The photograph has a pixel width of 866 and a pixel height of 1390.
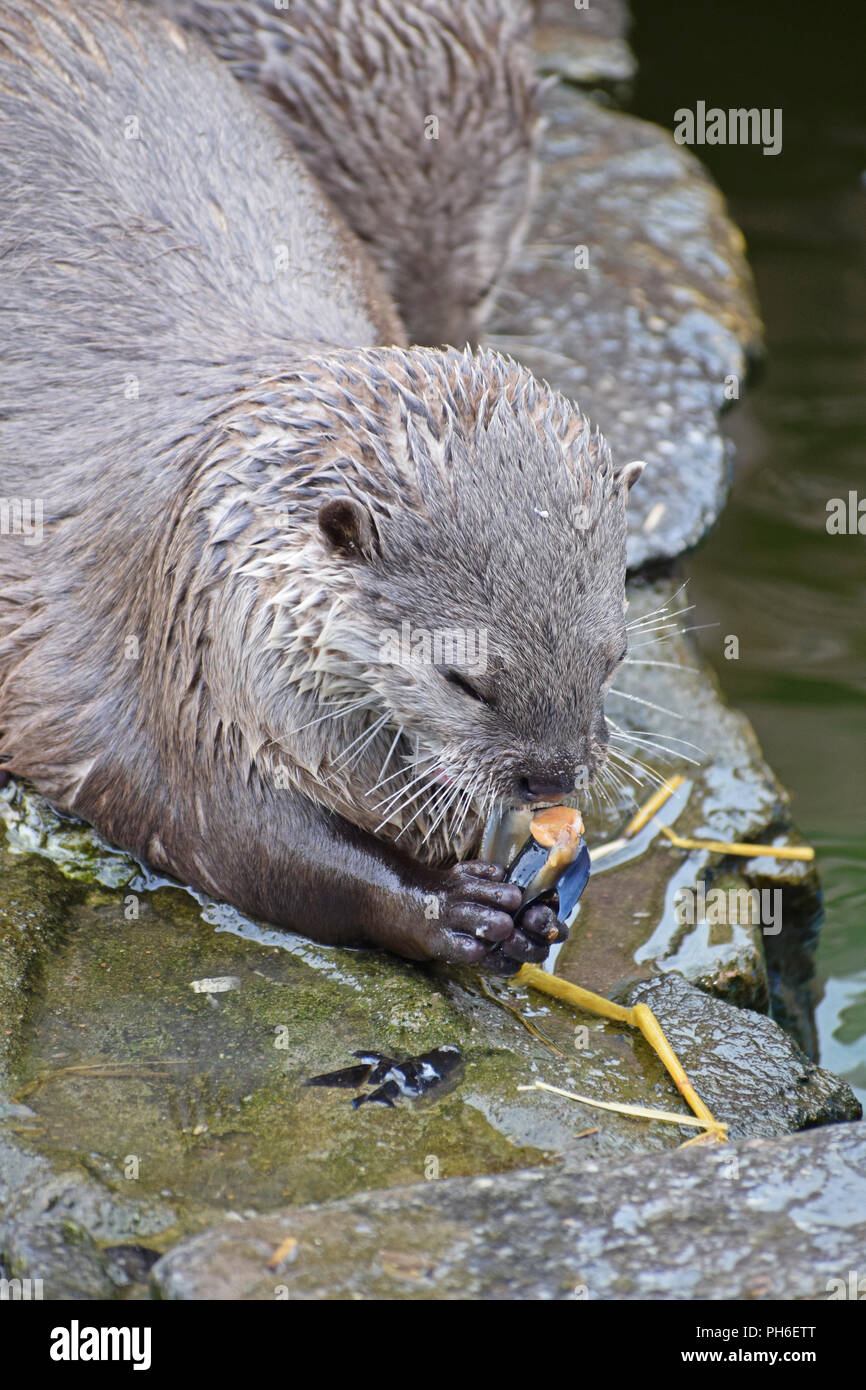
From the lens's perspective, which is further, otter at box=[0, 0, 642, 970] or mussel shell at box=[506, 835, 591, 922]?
mussel shell at box=[506, 835, 591, 922]

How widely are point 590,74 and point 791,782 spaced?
3.36 metres

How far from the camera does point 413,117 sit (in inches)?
158

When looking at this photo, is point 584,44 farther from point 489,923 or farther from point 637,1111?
point 637,1111

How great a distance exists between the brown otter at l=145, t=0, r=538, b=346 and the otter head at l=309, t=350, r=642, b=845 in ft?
6.02

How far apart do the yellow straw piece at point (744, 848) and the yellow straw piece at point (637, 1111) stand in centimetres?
82

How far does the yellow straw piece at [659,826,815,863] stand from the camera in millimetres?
3162

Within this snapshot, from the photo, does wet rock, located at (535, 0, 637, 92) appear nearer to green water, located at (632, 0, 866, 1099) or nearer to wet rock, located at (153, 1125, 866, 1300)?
green water, located at (632, 0, 866, 1099)

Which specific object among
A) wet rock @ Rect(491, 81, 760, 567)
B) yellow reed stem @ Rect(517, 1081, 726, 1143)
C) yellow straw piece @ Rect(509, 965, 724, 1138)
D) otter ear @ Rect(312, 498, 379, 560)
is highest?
wet rock @ Rect(491, 81, 760, 567)

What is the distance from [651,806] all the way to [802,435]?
1.97 m

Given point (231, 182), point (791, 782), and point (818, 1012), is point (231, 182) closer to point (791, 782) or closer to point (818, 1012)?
point (791, 782)

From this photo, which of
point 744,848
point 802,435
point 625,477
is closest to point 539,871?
point 625,477

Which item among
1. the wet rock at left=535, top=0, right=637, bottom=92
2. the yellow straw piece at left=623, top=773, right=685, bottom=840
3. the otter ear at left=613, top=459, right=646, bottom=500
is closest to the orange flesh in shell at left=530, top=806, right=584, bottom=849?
the otter ear at left=613, top=459, right=646, bottom=500

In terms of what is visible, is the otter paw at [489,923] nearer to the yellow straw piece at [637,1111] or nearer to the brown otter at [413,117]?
the yellow straw piece at [637,1111]
